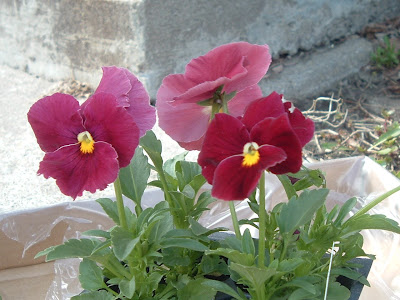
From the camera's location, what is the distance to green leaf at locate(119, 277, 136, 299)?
0.72 metres

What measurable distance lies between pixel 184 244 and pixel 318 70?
1.91 metres

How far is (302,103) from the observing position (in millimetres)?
2369

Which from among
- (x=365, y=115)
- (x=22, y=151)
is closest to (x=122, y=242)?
(x=22, y=151)

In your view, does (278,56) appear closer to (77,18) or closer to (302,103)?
(302,103)

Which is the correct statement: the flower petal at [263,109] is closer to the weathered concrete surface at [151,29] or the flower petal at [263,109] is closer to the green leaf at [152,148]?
the green leaf at [152,148]

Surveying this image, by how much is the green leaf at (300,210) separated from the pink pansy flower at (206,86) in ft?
0.51

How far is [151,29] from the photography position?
212 centimetres

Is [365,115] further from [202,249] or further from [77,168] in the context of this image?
[77,168]

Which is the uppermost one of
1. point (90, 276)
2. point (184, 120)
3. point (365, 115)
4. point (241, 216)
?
point (184, 120)

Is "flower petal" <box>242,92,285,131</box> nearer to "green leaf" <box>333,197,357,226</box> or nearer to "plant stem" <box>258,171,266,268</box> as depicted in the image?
"plant stem" <box>258,171,266,268</box>

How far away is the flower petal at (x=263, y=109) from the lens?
2.14 feet

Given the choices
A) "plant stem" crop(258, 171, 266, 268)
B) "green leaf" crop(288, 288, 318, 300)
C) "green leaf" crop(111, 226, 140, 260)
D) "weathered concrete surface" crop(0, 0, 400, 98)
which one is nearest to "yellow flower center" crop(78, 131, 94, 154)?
"green leaf" crop(111, 226, 140, 260)

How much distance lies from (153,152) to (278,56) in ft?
6.16

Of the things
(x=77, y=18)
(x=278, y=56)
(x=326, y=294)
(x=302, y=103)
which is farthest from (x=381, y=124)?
(x=326, y=294)
